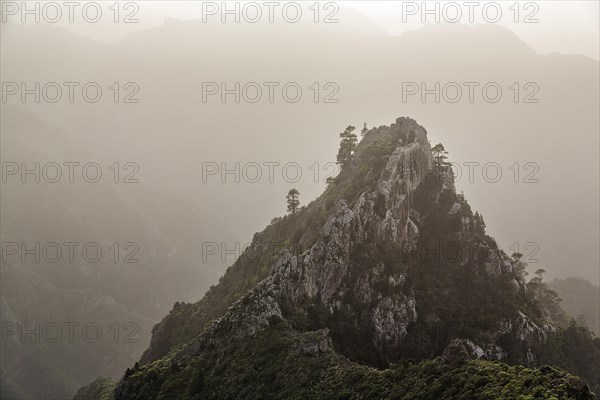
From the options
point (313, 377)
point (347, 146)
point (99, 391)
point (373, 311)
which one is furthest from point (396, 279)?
point (99, 391)

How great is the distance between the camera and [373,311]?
6131 centimetres

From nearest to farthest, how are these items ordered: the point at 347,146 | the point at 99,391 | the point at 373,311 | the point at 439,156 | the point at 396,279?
the point at 373,311 → the point at 396,279 → the point at 439,156 → the point at 347,146 → the point at 99,391

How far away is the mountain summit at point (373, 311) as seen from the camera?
48188 millimetres

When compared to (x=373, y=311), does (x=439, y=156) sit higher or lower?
higher

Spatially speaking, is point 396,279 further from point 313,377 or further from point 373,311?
point 313,377

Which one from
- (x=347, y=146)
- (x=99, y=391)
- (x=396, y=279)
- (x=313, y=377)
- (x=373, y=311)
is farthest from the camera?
(x=99, y=391)

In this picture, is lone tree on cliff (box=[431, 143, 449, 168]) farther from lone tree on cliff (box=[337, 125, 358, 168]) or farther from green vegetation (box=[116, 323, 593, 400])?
green vegetation (box=[116, 323, 593, 400])

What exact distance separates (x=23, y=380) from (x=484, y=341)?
567 feet

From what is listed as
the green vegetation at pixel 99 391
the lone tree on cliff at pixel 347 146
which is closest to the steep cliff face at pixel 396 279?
the lone tree on cliff at pixel 347 146

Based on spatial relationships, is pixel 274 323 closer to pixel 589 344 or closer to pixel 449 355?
pixel 449 355

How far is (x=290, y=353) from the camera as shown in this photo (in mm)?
51719

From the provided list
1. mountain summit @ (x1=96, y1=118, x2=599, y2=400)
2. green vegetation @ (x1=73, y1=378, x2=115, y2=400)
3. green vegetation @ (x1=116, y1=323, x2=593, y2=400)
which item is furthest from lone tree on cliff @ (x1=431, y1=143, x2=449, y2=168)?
green vegetation @ (x1=73, y1=378, x2=115, y2=400)

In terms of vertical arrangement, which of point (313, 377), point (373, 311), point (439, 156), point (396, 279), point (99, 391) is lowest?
point (99, 391)

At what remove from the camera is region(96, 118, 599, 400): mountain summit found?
48188 millimetres
